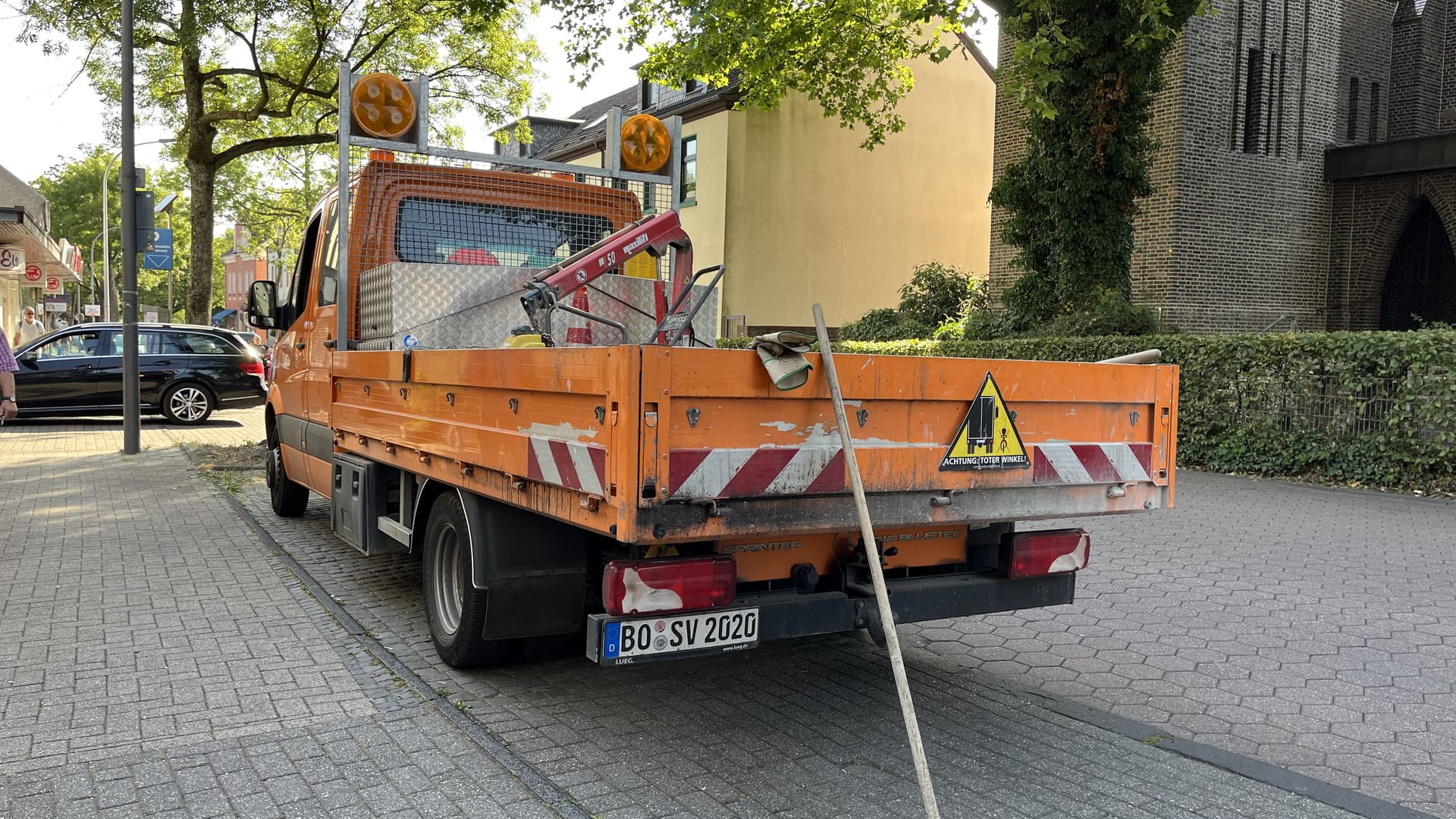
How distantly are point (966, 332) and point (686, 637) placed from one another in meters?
15.9

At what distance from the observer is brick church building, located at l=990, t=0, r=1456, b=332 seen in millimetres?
19953

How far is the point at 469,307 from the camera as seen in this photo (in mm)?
6047

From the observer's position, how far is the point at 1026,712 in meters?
4.38

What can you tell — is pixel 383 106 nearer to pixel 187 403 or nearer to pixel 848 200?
pixel 187 403

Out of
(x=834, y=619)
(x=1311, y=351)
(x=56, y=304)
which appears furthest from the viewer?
(x=56, y=304)

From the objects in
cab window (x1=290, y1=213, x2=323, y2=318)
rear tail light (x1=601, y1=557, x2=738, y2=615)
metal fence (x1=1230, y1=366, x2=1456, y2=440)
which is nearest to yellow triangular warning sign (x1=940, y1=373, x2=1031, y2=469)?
rear tail light (x1=601, y1=557, x2=738, y2=615)

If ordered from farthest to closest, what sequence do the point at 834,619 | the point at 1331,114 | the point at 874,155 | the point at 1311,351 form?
the point at 874,155 < the point at 1331,114 < the point at 1311,351 < the point at 834,619

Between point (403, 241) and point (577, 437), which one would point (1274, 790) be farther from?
point (403, 241)

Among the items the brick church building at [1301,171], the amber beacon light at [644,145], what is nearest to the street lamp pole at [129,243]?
the amber beacon light at [644,145]

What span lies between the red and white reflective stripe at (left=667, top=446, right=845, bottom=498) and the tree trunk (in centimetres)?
1768

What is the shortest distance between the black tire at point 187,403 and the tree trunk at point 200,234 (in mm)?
1990

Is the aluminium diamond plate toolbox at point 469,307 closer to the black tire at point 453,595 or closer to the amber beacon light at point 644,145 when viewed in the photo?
the amber beacon light at point 644,145

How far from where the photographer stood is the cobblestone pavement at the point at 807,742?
11.3 ft

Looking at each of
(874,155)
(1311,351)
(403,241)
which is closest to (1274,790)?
(403,241)
